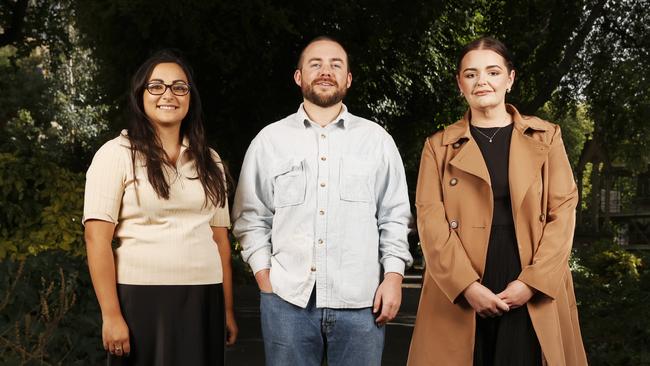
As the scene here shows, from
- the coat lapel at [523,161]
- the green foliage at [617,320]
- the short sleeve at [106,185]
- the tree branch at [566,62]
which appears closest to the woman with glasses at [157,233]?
the short sleeve at [106,185]

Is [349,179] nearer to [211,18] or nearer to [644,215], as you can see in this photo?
[211,18]

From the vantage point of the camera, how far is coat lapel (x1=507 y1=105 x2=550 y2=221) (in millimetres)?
4227

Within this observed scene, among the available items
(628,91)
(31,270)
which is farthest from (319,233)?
(628,91)

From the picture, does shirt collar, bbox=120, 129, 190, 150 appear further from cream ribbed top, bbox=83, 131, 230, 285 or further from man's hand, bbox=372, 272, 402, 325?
man's hand, bbox=372, 272, 402, 325

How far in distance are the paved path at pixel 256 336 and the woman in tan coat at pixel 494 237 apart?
17.1 ft

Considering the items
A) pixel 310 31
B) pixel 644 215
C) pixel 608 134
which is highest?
pixel 310 31

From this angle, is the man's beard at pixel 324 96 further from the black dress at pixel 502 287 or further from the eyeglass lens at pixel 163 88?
the black dress at pixel 502 287

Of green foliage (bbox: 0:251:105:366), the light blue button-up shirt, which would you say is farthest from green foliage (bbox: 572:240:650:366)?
green foliage (bbox: 0:251:105:366)

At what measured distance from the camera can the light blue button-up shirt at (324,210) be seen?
4.23 m

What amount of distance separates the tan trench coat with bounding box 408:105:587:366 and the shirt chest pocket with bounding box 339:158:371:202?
273 millimetres

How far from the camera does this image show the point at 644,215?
136ft

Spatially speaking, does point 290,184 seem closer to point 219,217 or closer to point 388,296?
point 219,217

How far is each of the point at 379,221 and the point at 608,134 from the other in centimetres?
1291

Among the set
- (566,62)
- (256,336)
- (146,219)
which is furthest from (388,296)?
(566,62)
